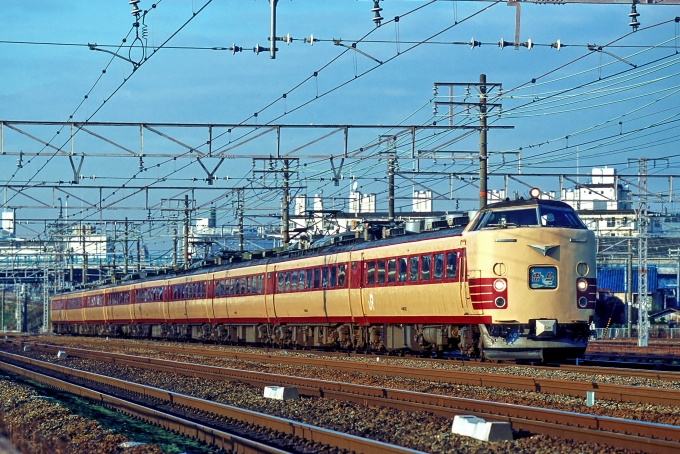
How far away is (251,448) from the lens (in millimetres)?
11211

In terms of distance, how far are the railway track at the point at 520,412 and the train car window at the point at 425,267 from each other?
117 inches

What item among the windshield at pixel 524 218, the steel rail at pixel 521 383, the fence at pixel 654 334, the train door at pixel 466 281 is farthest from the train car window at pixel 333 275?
the fence at pixel 654 334

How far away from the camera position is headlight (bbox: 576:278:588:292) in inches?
845

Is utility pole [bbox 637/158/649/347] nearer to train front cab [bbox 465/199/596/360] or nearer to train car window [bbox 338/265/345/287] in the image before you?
train car window [bbox 338/265/345/287]

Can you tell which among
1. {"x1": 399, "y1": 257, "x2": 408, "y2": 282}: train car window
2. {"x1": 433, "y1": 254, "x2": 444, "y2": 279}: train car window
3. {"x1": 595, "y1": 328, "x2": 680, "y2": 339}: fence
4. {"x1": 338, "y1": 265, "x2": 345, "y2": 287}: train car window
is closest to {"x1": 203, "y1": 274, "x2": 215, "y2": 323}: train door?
{"x1": 338, "y1": 265, "x2": 345, "y2": 287}: train car window

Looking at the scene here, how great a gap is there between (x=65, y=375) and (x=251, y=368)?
193 inches

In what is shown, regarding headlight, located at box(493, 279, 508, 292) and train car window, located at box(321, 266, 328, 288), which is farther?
train car window, located at box(321, 266, 328, 288)

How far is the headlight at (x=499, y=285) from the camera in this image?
830 inches

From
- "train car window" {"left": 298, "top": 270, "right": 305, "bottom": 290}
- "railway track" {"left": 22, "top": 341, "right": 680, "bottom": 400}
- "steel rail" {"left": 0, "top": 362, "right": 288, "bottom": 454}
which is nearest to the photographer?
"steel rail" {"left": 0, "top": 362, "right": 288, "bottom": 454}

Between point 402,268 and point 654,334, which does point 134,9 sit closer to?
point 402,268

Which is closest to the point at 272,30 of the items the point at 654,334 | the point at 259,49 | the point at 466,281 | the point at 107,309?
the point at 259,49

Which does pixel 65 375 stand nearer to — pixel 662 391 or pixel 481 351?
pixel 481 351

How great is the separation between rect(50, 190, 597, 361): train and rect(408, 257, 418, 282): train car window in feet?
0.09

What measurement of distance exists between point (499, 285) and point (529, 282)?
0.66 meters
